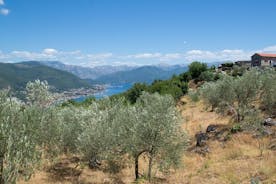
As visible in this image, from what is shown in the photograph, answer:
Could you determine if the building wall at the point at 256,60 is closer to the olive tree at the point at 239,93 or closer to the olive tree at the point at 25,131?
the olive tree at the point at 239,93

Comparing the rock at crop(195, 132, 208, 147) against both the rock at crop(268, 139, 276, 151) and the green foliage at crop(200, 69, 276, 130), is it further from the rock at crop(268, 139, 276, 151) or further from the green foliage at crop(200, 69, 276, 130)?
the rock at crop(268, 139, 276, 151)

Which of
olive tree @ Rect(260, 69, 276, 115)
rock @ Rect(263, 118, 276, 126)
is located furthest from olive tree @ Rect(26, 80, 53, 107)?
olive tree @ Rect(260, 69, 276, 115)

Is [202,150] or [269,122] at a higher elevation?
[269,122]

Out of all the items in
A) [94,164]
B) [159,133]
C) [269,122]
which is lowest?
[94,164]

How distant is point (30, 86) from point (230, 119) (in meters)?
28.8

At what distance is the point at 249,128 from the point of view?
111 ft

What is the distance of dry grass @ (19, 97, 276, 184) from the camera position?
871 inches

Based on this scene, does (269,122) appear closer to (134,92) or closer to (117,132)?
(117,132)

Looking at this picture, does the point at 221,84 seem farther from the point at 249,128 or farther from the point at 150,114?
the point at 150,114

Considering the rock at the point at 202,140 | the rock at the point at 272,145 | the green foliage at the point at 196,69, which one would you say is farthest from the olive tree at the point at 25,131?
the green foliage at the point at 196,69

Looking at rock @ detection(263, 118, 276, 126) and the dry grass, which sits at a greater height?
rock @ detection(263, 118, 276, 126)

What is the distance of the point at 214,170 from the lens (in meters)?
24.5

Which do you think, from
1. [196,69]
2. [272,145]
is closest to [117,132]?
[272,145]

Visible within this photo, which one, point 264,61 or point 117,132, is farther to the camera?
point 264,61
